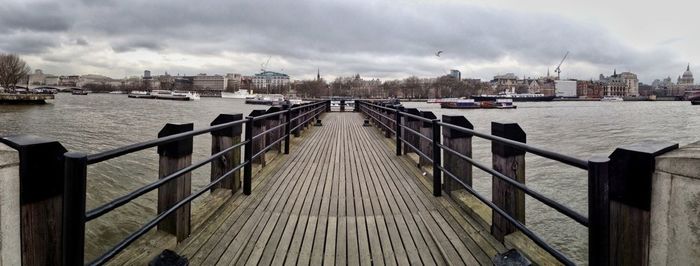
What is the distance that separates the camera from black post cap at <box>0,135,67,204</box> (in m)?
1.80

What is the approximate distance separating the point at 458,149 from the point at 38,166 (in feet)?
11.8

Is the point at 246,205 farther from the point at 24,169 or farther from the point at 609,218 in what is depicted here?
the point at 609,218

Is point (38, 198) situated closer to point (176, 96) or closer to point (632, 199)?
point (632, 199)

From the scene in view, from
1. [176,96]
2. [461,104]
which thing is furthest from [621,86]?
[176,96]

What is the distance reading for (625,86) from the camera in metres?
188

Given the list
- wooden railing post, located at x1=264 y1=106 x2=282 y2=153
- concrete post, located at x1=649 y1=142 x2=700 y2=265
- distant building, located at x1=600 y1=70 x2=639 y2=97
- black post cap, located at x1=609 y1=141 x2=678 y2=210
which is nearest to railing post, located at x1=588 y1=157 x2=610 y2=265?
black post cap, located at x1=609 y1=141 x2=678 y2=210

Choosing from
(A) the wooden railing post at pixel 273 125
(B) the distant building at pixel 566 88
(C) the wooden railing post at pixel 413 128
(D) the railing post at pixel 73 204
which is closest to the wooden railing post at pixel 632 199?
(D) the railing post at pixel 73 204

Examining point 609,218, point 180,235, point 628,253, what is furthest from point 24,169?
point 628,253

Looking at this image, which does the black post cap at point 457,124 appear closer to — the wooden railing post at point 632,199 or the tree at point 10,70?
the wooden railing post at point 632,199

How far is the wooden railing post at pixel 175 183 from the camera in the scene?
3.03 metres

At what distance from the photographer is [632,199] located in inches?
71.9

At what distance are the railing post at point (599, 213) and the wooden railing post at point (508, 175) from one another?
1166mm

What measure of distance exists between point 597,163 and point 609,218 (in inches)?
12.5

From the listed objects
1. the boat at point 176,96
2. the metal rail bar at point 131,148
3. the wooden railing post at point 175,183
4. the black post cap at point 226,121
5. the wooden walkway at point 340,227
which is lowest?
the wooden walkway at point 340,227
